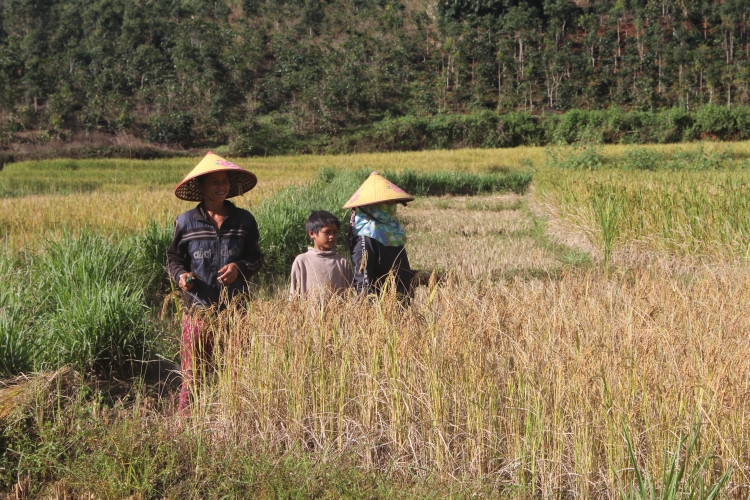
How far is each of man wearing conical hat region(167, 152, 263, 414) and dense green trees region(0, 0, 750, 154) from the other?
26918 mm

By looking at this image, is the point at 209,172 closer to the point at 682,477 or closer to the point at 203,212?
the point at 203,212

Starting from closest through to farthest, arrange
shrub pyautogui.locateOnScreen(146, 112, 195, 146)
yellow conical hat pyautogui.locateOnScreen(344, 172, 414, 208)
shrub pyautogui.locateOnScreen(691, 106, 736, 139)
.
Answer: yellow conical hat pyautogui.locateOnScreen(344, 172, 414, 208) < shrub pyautogui.locateOnScreen(691, 106, 736, 139) < shrub pyautogui.locateOnScreen(146, 112, 195, 146)

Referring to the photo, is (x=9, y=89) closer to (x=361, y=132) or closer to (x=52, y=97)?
(x=52, y=97)

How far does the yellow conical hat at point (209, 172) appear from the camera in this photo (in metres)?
3.52

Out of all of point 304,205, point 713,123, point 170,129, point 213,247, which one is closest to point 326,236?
point 213,247

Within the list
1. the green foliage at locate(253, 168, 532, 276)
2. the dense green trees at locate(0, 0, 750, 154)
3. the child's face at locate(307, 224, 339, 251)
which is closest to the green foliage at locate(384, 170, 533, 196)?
the green foliage at locate(253, 168, 532, 276)

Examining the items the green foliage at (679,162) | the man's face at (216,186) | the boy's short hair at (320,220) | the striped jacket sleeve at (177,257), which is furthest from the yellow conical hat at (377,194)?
the green foliage at (679,162)

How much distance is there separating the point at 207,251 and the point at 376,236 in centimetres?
89

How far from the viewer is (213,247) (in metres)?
3.44

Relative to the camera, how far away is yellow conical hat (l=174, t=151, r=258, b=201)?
3.52m

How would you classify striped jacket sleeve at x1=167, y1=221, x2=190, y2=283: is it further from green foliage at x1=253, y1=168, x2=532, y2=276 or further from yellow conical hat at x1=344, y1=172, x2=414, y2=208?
green foliage at x1=253, y1=168, x2=532, y2=276

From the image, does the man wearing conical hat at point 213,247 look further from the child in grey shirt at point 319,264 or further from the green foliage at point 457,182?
the green foliage at point 457,182

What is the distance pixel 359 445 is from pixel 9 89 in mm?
37088

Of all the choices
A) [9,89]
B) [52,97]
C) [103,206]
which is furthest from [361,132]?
[103,206]
